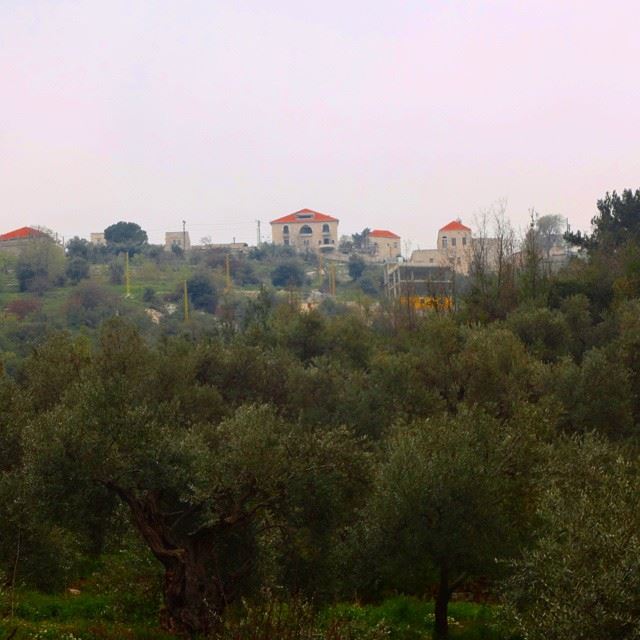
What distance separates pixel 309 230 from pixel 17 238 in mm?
51630

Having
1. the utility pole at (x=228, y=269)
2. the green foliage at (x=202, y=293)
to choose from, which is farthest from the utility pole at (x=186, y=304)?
the utility pole at (x=228, y=269)

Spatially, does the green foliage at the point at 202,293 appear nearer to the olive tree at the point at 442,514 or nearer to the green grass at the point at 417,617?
the green grass at the point at 417,617

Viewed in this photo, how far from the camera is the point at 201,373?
3875 centimetres

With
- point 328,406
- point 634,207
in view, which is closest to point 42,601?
point 328,406

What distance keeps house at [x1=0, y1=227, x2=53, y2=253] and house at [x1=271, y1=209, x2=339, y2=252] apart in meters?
44.5

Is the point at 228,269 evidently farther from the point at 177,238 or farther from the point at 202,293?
the point at 177,238

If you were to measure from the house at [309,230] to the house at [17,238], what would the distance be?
44522 millimetres

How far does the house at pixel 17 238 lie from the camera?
147975 mm

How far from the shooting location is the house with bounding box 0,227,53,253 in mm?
147975

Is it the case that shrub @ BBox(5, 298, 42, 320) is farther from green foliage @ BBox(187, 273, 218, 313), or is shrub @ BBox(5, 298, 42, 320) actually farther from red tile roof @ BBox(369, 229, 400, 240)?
red tile roof @ BBox(369, 229, 400, 240)

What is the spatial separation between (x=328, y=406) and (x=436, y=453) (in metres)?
16.7

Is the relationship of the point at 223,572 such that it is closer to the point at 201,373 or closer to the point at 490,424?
the point at 490,424

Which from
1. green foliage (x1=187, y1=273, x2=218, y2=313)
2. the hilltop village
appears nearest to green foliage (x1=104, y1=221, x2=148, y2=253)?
the hilltop village

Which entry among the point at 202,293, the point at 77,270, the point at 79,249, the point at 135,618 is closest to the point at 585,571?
the point at 135,618
